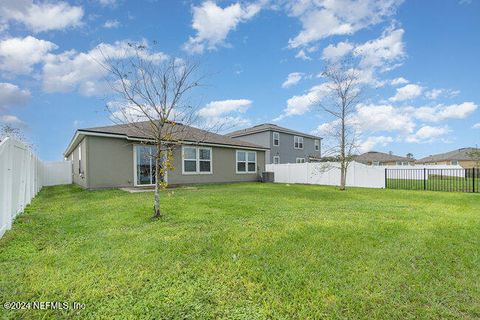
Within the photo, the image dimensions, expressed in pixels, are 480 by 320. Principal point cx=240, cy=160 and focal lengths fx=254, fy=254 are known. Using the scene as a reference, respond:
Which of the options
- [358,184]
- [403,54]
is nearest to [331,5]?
[403,54]

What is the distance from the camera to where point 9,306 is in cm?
238

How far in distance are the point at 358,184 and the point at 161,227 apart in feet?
50.4

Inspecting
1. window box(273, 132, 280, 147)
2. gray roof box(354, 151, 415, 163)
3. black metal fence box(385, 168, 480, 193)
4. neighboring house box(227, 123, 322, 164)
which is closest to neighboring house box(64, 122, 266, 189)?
neighboring house box(227, 123, 322, 164)

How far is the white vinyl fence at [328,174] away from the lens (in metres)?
16.4

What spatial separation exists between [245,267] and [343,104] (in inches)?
576

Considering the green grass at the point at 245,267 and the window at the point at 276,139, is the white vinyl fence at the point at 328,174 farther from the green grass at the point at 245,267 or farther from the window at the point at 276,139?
the green grass at the point at 245,267

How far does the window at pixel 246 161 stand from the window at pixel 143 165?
6515 mm

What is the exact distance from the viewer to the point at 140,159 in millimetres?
13094

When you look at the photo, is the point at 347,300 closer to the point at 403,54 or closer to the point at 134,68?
the point at 134,68

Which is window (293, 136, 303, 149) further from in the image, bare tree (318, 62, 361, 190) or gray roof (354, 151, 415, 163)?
gray roof (354, 151, 415, 163)

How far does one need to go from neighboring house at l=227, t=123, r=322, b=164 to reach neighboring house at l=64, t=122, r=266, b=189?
29.6 feet

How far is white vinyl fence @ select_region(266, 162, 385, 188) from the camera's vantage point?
1636cm

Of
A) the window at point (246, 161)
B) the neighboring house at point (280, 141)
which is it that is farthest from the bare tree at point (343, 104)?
the neighboring house at point (280, 141)

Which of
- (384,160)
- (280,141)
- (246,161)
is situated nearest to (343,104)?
(246,161)
